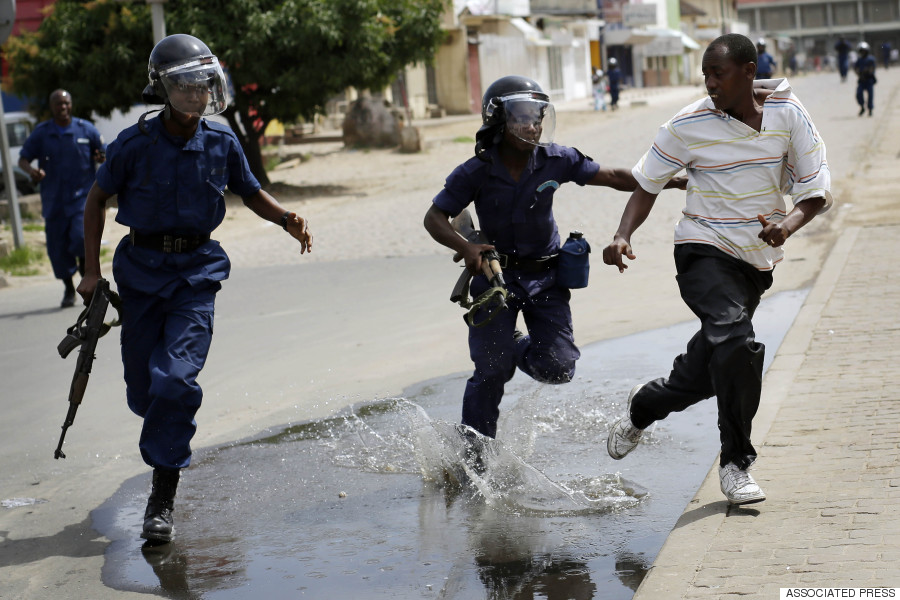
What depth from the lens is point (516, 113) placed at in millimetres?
5000

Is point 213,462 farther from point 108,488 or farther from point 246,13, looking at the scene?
point 246,13

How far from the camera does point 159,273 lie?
191 inches

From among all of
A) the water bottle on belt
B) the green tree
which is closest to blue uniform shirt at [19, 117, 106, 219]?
the water bottle on belt

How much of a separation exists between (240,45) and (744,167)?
1586 cm

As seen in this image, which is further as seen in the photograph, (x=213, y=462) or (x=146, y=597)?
(x=213, y=462)

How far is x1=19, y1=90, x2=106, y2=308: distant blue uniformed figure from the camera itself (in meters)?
10.6

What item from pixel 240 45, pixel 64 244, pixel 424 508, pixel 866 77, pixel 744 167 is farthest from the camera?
pixel 866 77

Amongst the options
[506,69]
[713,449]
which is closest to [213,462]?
[713,449]

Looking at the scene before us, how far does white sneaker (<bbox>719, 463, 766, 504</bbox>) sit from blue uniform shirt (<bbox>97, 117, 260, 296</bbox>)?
2.17m

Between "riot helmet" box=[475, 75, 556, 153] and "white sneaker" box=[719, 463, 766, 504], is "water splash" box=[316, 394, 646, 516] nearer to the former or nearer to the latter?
"white sneaker" box=[719, 463, 766, 504]

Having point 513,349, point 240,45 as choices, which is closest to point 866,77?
point 240,45

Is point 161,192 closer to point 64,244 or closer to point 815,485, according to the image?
point 815,485

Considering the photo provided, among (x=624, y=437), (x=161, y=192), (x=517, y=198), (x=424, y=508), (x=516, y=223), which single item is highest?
(x=161, y=192)

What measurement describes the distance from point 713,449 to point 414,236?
8.97 metres
